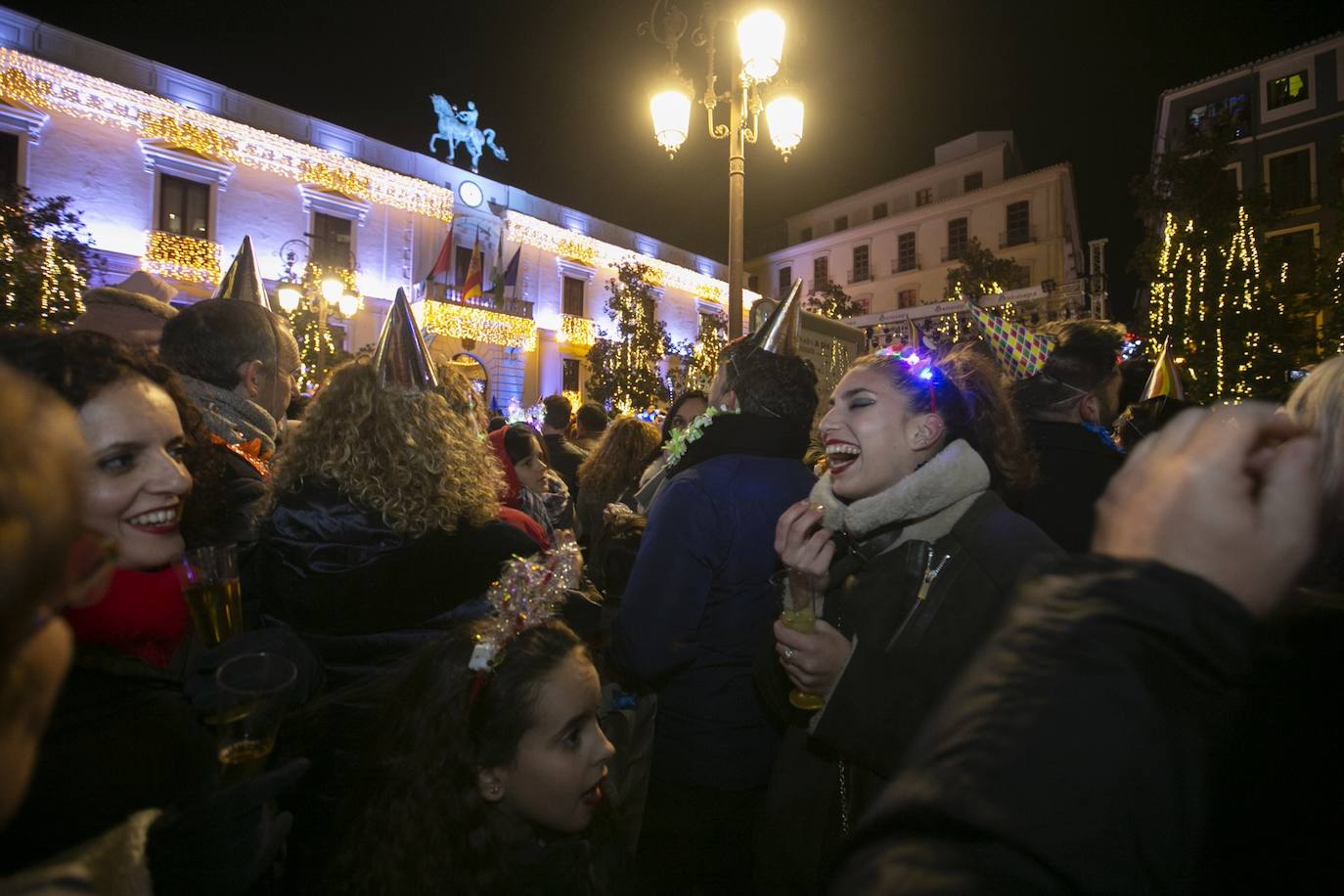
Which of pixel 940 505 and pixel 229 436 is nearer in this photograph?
pixel 940 505

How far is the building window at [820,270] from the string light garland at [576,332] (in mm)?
20187

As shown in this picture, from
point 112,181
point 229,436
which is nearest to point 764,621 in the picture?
point 229,436

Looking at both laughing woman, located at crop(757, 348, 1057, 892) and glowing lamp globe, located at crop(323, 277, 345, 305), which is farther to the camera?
glowing lamp globe, located at crop(323, 277, 345, 305)

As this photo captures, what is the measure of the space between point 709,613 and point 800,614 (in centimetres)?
72

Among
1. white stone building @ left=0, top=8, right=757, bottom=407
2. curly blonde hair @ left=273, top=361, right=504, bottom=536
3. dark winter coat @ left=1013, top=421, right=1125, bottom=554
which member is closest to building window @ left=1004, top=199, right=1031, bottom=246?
white stone building @ left=0, top=8, right=757, bottom=407

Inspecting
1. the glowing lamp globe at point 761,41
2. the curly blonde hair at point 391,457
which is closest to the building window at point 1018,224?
the glowing lamp globe at point 761,41

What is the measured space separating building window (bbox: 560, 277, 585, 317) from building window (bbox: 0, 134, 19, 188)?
18554 millimetres

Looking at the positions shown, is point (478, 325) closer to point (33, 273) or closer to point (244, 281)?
point (33, 273)

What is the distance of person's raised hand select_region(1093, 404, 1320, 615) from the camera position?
604 mm

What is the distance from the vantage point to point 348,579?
1.96 m

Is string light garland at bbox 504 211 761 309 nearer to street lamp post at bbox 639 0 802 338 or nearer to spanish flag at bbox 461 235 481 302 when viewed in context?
spanish flag at bbox 461 235 481 302

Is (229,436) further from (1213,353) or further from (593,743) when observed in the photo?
(1213,353)

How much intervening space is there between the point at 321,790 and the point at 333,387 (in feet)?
4.30

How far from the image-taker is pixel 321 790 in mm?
1844
